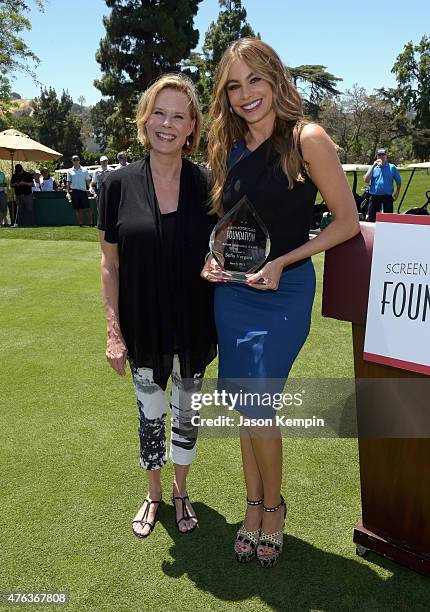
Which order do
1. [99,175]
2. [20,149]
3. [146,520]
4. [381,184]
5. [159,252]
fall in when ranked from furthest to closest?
[99,175], [20,149], [381,184], [146,520], [159,252]

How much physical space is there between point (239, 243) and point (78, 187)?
493 inches

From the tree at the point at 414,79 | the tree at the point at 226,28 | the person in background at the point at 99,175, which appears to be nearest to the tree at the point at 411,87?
the tree at the point at 414,79

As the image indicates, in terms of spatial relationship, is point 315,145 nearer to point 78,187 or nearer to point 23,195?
point 78,187

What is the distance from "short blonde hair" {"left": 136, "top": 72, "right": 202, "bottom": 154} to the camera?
84.3 inches

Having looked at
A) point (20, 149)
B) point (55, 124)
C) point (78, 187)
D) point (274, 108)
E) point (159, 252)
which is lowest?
point (159, 252)

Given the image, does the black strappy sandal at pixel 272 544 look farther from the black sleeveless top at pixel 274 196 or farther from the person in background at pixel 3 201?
the person in background at pixel 3 201

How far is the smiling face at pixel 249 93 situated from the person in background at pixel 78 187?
12.3 metres

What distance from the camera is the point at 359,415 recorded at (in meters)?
2.07

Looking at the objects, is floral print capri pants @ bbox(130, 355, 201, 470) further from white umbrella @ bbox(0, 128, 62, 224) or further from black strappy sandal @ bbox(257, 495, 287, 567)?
white umbrella @ bbox(0, 128, 62, 224)

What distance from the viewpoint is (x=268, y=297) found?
2.05m

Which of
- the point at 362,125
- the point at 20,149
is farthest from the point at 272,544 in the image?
the point at 362,125

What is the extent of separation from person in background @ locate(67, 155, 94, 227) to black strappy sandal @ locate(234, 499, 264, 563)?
41.1ft

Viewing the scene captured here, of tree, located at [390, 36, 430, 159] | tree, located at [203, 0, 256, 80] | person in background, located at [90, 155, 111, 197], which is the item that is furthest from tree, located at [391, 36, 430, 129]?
person in background, located at [90, 155, 111, 197]

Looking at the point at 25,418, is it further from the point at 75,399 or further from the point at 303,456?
the point at 303,456
